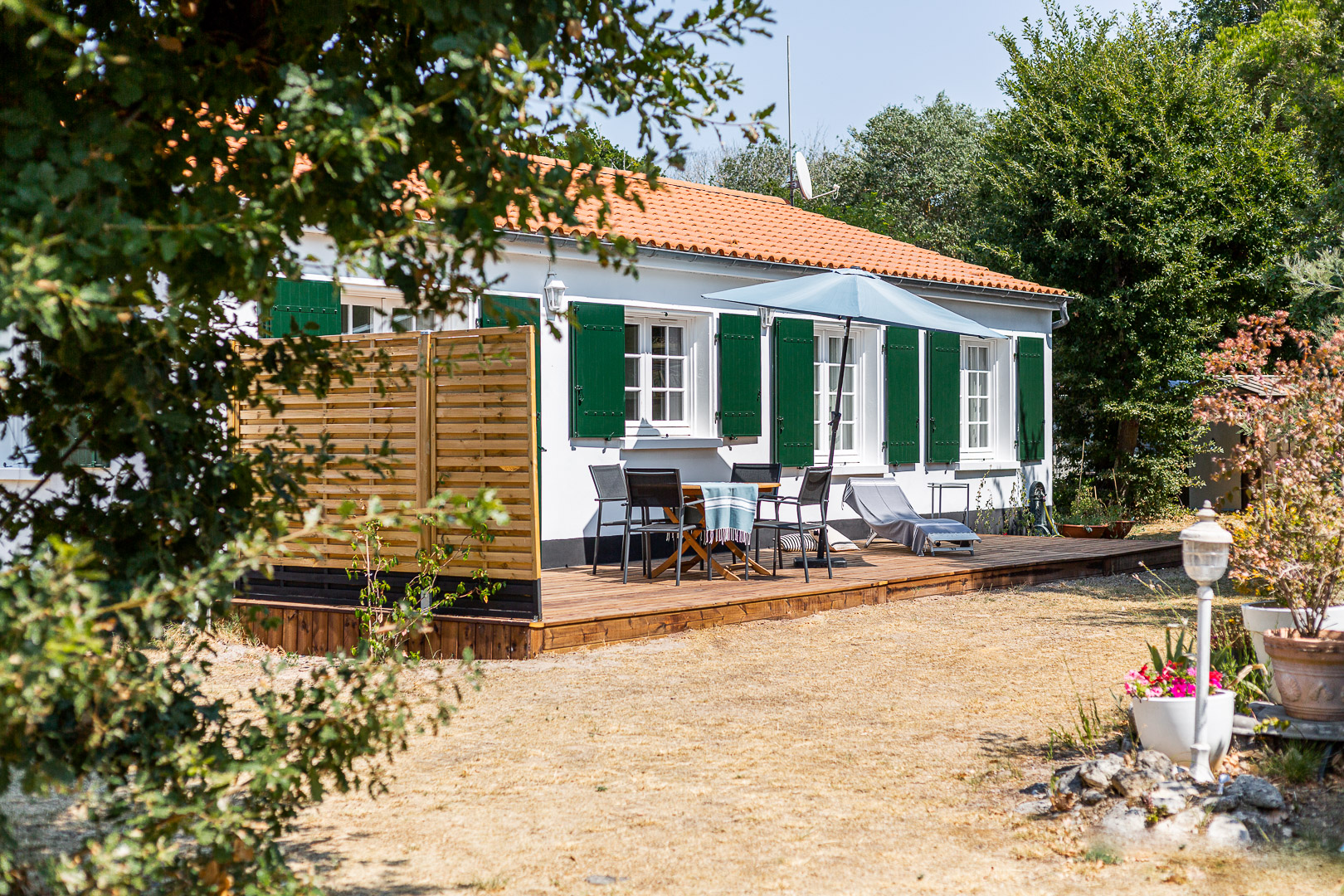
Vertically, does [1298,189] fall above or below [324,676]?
above

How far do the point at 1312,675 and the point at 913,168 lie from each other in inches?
1064

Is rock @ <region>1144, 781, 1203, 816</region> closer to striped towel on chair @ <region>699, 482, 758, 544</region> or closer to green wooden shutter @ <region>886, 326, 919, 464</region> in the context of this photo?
striped towel on chair @ <region>699, 482, 758, 544</region>

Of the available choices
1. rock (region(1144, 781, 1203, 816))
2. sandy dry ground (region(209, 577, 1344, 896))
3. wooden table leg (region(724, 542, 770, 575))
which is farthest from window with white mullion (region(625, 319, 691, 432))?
rock (region(1144, 781, 1203, 816))

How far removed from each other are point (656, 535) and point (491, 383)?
13.6 feet

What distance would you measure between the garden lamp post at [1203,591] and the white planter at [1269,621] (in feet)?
2.23

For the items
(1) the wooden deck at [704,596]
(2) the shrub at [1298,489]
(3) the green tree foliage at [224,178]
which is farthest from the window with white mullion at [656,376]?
(3) the green tree foliage at [224,178]

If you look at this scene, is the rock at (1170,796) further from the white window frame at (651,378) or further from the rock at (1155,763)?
the white window frame at (651,378)

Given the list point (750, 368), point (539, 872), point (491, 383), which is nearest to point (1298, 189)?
point (750, 368)

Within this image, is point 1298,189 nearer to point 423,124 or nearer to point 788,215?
point 788,215

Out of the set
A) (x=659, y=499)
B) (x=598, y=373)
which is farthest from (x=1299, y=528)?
(x=598, y=373)

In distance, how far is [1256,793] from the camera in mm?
3883

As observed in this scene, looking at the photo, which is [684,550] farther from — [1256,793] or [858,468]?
[1256,793]

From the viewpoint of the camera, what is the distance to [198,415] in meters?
2.54

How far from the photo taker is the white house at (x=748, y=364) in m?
9.77
